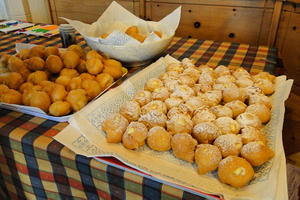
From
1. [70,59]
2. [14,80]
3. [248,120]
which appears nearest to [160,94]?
[248,120]

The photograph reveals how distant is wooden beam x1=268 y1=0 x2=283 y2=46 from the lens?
212cm

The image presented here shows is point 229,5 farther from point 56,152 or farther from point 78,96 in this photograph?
point 56,152

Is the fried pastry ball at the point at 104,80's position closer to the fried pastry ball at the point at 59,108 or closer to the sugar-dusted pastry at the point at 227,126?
the fried pastry ball at the point at 59,108

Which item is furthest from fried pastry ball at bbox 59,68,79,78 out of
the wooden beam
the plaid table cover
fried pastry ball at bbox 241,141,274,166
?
the wooden beam

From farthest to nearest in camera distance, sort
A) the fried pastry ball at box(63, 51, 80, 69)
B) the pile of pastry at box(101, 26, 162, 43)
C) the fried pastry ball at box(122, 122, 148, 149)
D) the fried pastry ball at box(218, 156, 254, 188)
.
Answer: the pile of pastry at box(101, 26, 162, 43), the fried pastry ball at box(63, 51, 80, 69), the fried pastry ball at box(122, 122, 148, 149), the fried pastry ball at box(218, 156, 254, 188)

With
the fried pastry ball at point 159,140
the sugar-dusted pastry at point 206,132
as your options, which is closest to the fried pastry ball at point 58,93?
the fried pastry ball at point 159,140

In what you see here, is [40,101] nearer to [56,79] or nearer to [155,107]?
[56,79]

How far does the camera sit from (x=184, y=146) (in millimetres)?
610

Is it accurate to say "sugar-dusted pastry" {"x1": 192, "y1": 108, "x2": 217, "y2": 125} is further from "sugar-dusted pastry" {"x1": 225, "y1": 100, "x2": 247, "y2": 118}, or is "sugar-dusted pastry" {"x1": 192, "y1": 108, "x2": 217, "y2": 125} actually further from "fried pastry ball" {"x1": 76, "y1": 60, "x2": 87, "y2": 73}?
"fried pastry ball" {"x1": 76, "y1": 60, "x2": 87, "y2": 73}

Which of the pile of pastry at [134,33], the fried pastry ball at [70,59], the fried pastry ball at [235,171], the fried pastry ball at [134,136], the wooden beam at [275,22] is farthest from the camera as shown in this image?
the wooden beam at [275,22]

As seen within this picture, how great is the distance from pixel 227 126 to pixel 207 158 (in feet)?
0.49

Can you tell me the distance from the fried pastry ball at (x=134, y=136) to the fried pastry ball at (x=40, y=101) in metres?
0.29

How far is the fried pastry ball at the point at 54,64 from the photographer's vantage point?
935 millimetres

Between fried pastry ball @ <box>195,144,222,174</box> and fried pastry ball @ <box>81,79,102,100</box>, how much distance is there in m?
0.43
